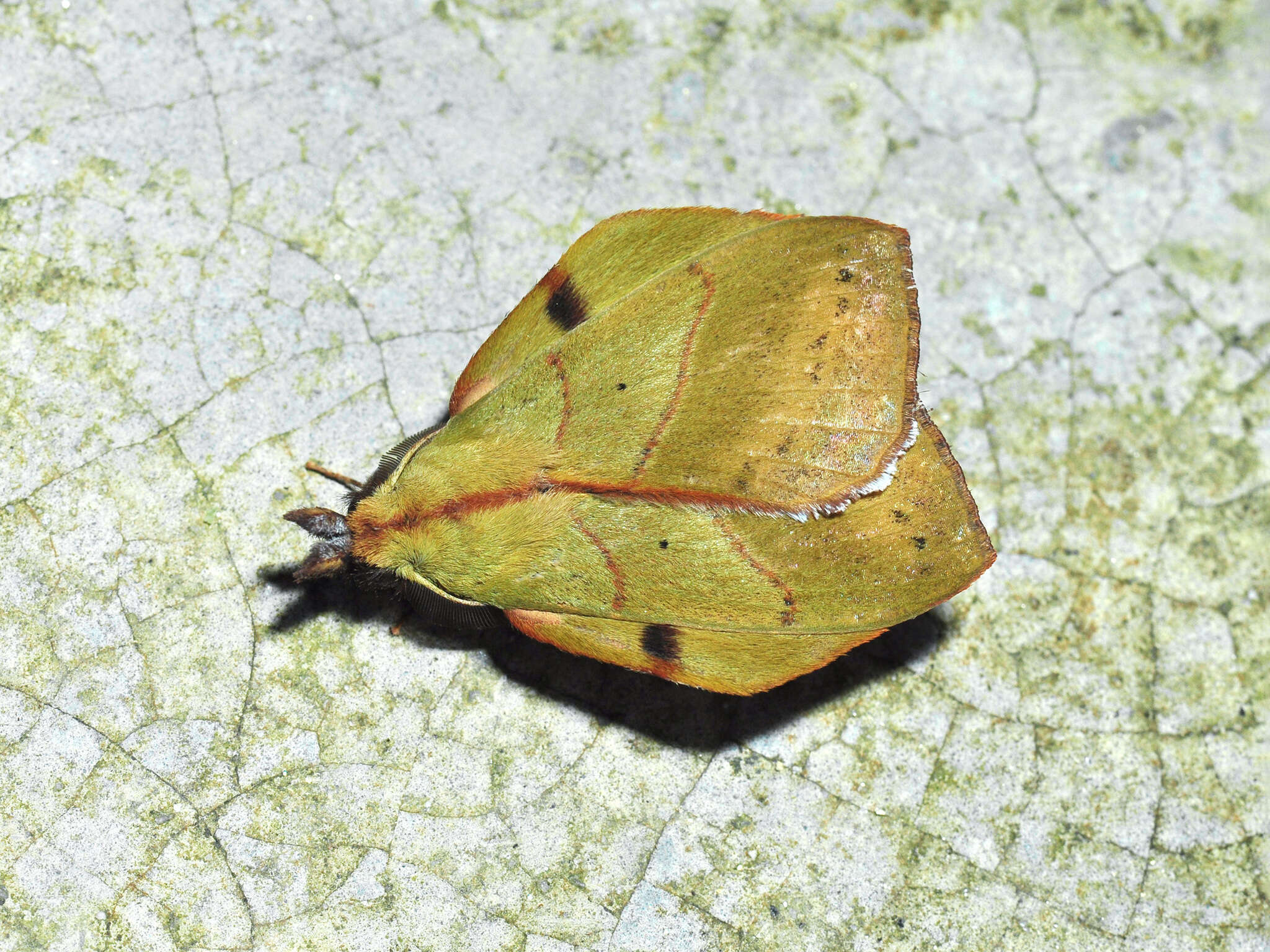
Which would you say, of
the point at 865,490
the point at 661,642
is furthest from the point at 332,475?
the point at 865,490

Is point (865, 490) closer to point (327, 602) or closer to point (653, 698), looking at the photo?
point (653, 698)

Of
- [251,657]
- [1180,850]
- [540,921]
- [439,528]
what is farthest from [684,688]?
[1180,850]

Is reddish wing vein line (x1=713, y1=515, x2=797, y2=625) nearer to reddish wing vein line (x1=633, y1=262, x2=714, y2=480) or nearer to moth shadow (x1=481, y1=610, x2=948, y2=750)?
reddish wing vein line (x1=633, y1=262, x2=714, y2=480)

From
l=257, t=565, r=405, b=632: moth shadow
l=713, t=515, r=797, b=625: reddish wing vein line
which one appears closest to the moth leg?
l=257, t=565, r=405, b=632: moth shadow

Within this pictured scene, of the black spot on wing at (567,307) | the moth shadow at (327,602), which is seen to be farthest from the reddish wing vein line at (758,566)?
the moth shadow at (327,602)

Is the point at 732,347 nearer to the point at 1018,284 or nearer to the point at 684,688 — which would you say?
the point at 684,688

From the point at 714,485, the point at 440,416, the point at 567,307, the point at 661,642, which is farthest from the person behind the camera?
the point at 440,416
